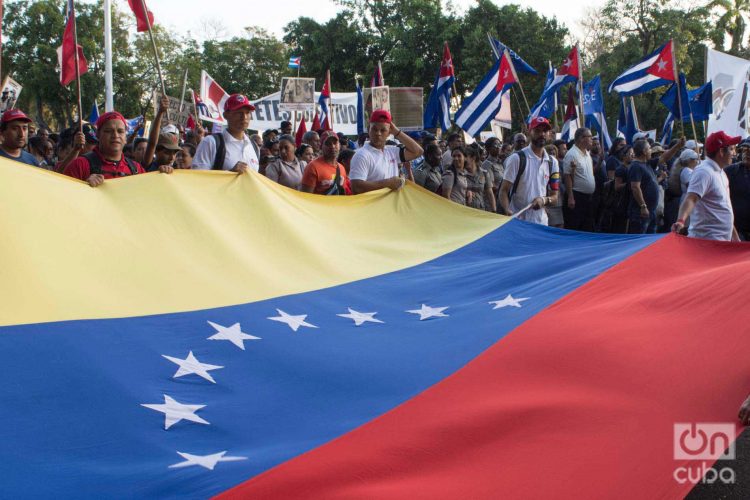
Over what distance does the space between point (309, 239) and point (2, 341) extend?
2.66m

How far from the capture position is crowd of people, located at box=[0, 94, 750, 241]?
6.47m

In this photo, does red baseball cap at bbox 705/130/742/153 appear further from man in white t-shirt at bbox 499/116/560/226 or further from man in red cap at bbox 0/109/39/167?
man in red cap at bbox 0/109/39/167

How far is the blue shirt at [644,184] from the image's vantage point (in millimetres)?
10688

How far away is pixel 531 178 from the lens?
26.4 ft

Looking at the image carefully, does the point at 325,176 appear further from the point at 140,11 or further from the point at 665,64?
the point at 665,64

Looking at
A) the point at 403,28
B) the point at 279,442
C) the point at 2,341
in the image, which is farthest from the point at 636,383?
the point at 403,28

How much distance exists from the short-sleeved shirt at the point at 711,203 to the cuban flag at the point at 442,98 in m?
8.12

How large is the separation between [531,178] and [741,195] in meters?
2.41

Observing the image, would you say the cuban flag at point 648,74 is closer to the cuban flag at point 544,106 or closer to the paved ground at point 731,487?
the cuban flag at point 544,106

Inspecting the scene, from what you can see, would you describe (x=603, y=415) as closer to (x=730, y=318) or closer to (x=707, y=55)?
(x=730, y=318)

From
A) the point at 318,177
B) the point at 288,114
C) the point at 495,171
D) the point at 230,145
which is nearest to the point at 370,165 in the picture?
the point at 318,177

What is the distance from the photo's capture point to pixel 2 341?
376 centimetres

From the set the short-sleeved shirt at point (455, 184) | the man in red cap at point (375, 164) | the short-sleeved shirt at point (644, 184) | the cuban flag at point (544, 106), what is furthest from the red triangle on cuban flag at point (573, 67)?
the man in red cap at point (375, 164)

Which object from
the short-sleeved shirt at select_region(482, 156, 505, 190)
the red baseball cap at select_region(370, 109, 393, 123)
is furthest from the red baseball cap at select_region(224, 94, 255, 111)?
the short-sleeved shirt at select_region(482, 156, 505, 190)
